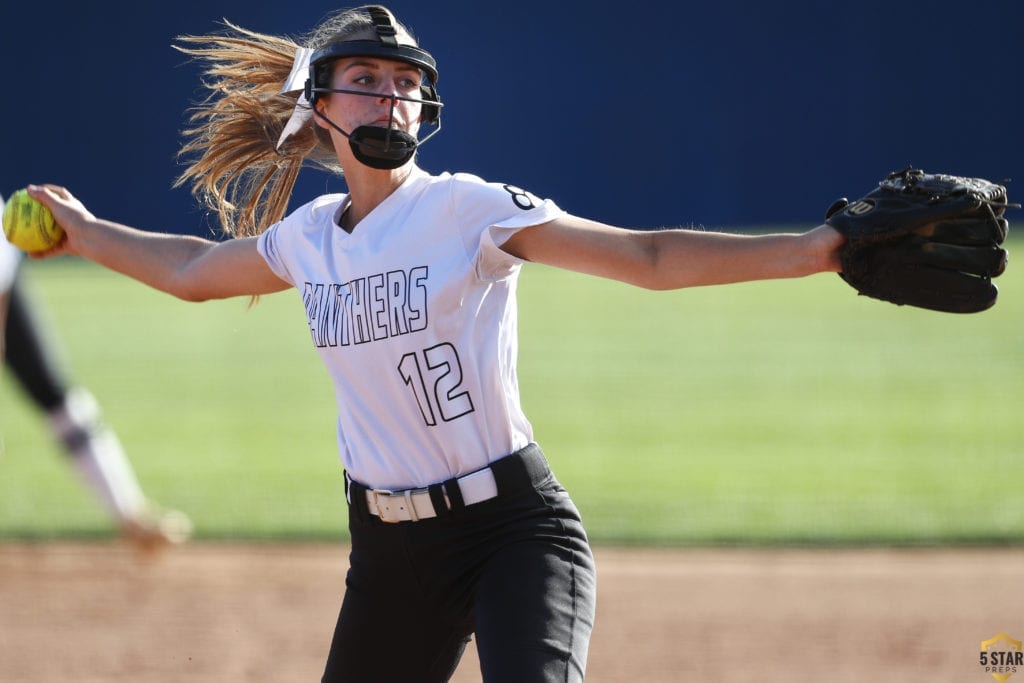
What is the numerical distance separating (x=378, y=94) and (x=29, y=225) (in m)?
1.13

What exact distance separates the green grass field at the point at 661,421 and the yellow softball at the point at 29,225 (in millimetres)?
3340

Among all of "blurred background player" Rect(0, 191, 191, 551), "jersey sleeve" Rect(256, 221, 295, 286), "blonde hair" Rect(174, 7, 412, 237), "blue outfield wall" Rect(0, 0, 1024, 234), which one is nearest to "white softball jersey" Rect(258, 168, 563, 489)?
"jersey sleeve" Rect(256, 221, 295, 286)

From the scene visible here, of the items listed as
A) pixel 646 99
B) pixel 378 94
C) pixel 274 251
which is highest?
pixel 646 99

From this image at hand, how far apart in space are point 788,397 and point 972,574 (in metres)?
4.72

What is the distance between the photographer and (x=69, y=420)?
17.2ft

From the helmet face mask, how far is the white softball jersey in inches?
4.1

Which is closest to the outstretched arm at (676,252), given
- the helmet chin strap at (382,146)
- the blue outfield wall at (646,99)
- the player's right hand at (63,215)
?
the helmet chin strap at (382,146)

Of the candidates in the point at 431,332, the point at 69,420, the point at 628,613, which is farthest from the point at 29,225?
the point at 628,613

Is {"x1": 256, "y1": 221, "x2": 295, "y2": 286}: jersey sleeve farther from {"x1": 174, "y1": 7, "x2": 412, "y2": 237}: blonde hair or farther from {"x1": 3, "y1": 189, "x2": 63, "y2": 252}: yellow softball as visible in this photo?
{"x1": 3, "y1": 189, "x2": 63, "y2": 252}: yellow softball

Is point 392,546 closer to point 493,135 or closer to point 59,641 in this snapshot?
point 59,641

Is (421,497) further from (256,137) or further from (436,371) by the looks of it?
(256,137)

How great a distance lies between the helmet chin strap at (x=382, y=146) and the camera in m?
2.80

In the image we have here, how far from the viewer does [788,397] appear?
1030cm

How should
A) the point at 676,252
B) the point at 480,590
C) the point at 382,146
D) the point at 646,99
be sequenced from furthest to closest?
1. the point at 646,99
2. the point at 382,146
3. the point at 480,590
4. the point at 676,252
